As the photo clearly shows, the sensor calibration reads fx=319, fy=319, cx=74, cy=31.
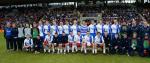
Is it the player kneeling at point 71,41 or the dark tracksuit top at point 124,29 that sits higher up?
the dark tracksuit top at point 124,29

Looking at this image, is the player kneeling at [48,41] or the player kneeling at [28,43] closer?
the player kneeling at [48,41]

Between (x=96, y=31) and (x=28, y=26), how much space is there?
4150mm

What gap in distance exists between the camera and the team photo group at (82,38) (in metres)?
17.5

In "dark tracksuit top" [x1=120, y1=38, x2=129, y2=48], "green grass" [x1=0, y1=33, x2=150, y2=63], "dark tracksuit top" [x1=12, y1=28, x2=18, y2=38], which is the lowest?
"green grass" [x1=0, y1=33, x2=150, y2=63]

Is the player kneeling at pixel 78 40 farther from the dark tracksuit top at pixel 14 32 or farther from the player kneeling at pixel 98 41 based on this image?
the dark tracksuit top at pixel 14 32

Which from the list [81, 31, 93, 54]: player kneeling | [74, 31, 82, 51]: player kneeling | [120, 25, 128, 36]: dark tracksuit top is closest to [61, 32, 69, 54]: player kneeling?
[74, 31, 82, 51]: player kneeling

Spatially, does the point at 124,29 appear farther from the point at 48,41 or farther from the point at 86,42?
the point at 48,41

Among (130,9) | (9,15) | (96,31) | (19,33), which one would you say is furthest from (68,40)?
(9,15)

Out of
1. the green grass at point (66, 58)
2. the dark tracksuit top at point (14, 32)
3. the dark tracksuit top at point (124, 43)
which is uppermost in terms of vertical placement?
the dark tracksuit top at point (14, 32)

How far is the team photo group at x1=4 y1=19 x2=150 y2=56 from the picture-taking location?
17.5 metres

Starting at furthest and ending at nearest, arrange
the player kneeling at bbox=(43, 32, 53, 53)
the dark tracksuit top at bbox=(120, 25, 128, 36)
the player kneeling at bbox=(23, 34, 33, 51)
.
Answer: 1. the player kneeling at bbox=(23, 34, 33, 51)
2. the player kneeling at bbox=(43, 32, 53, 53)
3. the dark tracksuit top at bbox=(120, 25, 128, 36)

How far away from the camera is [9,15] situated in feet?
184

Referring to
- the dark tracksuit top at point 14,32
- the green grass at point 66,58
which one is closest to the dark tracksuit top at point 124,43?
the green grass at point 66,58

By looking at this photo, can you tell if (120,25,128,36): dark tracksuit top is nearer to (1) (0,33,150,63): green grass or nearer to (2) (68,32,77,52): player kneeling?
(1) (0,33,150,63): green grass
